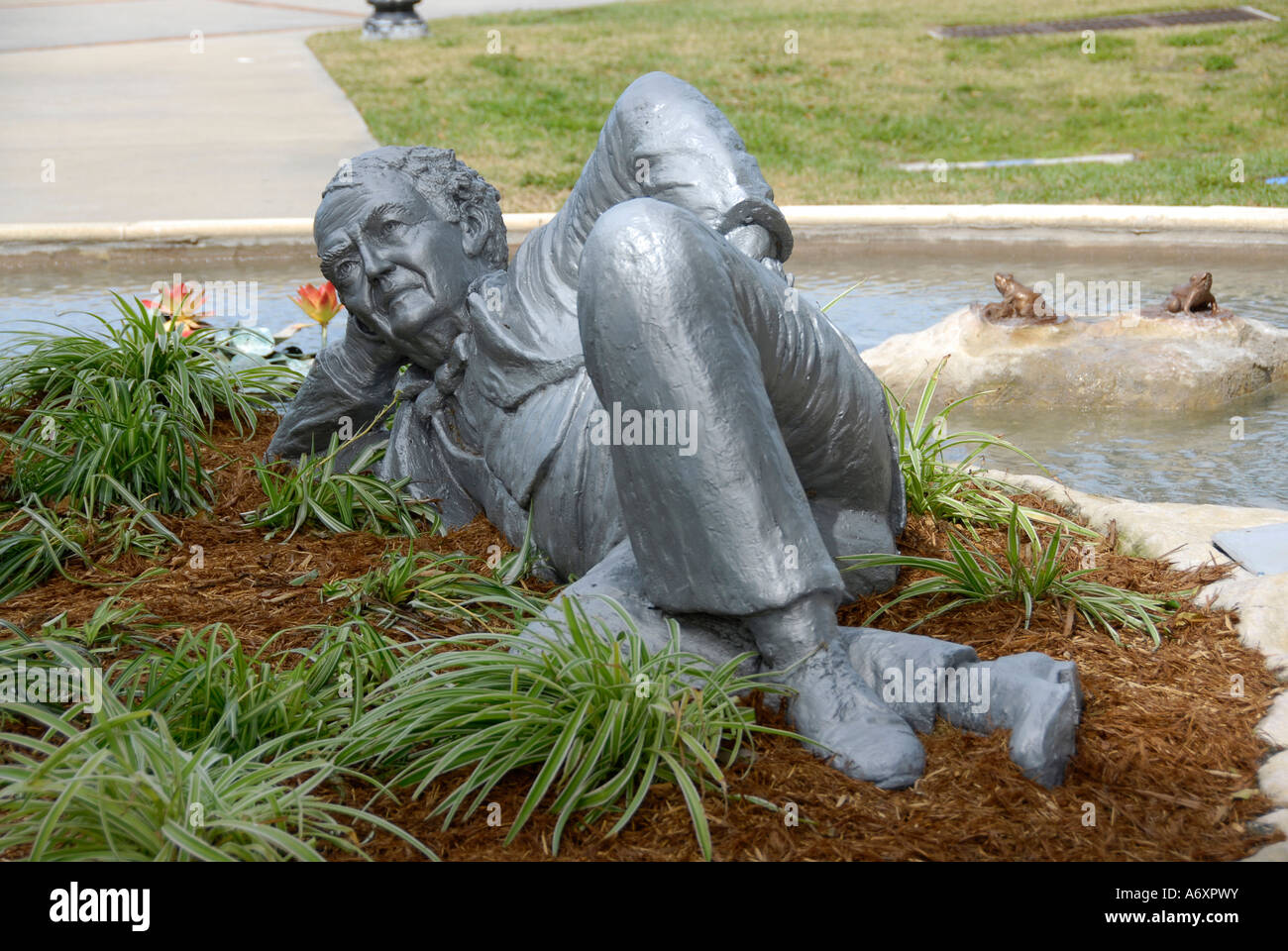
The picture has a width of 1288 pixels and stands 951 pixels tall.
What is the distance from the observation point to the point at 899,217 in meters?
8.34

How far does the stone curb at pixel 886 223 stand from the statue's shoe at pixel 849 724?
6.06 m

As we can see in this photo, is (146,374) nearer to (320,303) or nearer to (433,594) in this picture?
(320,303)

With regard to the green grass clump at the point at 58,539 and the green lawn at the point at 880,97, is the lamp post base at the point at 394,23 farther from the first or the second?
the green grass clump at the point at 58,539

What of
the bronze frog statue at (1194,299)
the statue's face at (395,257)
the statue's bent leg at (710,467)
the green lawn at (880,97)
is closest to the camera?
the statue's bent leg at (710,467)

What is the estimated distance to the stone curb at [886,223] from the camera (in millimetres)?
7957

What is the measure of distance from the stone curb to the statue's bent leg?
591cm

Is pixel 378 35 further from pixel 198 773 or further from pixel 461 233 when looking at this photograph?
pixel 198 773

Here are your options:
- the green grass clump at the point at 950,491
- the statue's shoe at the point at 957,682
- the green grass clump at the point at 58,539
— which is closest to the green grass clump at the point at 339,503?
the green grass clump at the point at 58,539

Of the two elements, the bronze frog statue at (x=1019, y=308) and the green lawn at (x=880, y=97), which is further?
the green lawn at (x=880, y=97)

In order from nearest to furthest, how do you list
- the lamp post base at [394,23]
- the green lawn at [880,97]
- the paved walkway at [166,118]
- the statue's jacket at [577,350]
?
the statue's jacket at [577,350] → the paved walkway at [166,118] → the green lawn at [880,97] → the lamp post base at [394,23]

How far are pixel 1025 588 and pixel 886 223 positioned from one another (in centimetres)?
546

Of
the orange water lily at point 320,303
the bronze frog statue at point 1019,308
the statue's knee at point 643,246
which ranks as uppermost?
the statue's knee at point 643,246

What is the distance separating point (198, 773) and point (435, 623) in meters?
1.04

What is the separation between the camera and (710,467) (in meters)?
2.40
